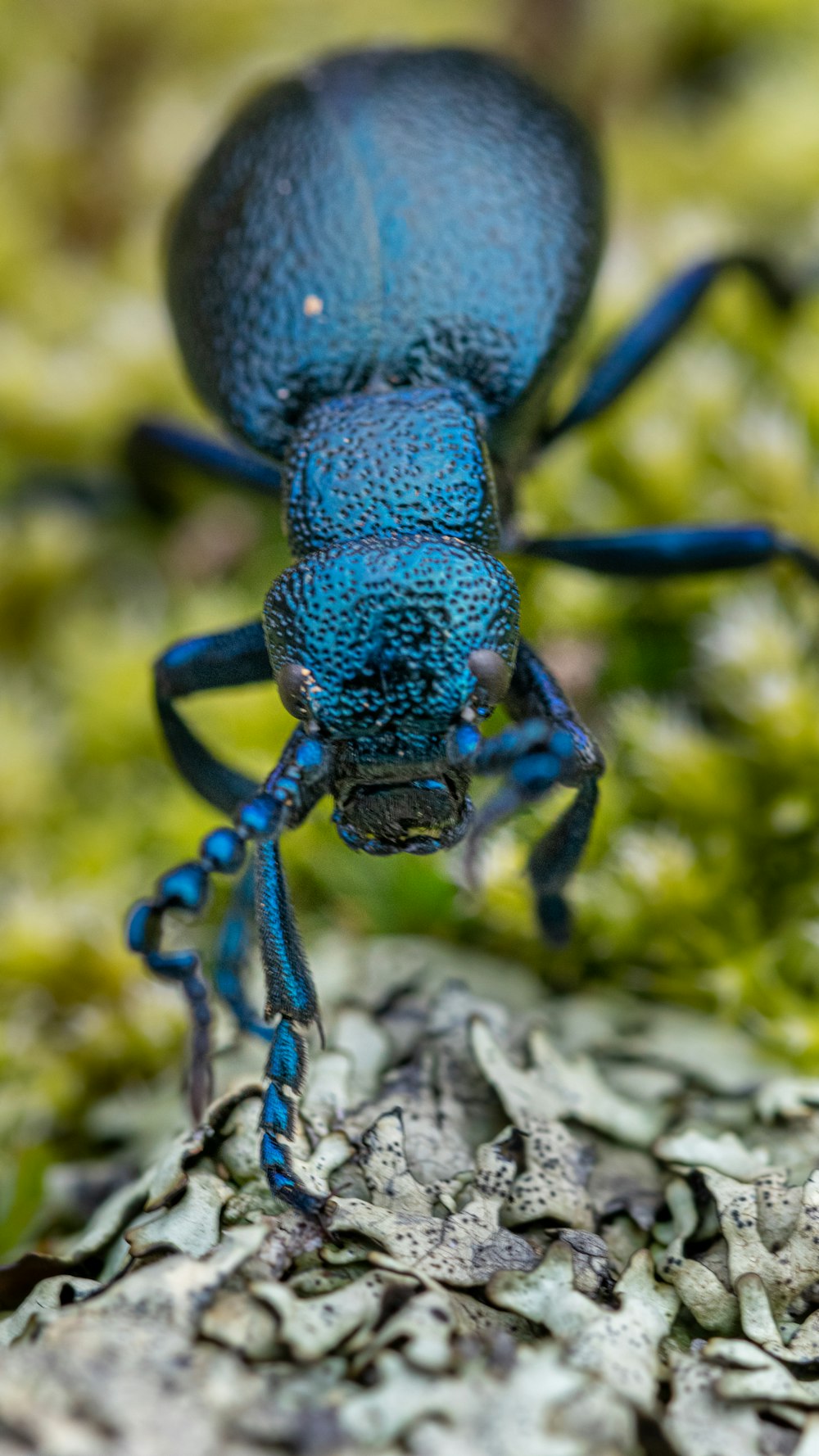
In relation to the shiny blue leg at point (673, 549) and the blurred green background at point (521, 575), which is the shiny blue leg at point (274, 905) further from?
the shiny blue leg at point (673, 549)

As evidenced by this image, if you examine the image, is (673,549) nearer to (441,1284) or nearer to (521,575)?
(521,575)

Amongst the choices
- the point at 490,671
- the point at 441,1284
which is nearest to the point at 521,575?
the point at 490,671

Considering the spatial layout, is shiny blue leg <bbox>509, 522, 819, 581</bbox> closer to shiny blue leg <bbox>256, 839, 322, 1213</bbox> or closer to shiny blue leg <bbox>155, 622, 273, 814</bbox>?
shiny blue leg <bbox>155, 622, 273, 814</bbox>

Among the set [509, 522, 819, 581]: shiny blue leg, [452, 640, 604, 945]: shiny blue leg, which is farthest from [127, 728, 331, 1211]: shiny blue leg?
[509, 522, 819, 581]: shiny blue leg

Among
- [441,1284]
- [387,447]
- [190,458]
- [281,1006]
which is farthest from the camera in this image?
[190,458]

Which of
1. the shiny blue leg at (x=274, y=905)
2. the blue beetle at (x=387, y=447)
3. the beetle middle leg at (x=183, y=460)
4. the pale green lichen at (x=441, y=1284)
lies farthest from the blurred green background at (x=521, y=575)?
the shiny blue leg at (x=274, y=905)

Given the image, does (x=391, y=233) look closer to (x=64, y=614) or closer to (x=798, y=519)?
(x=798, y=519)
